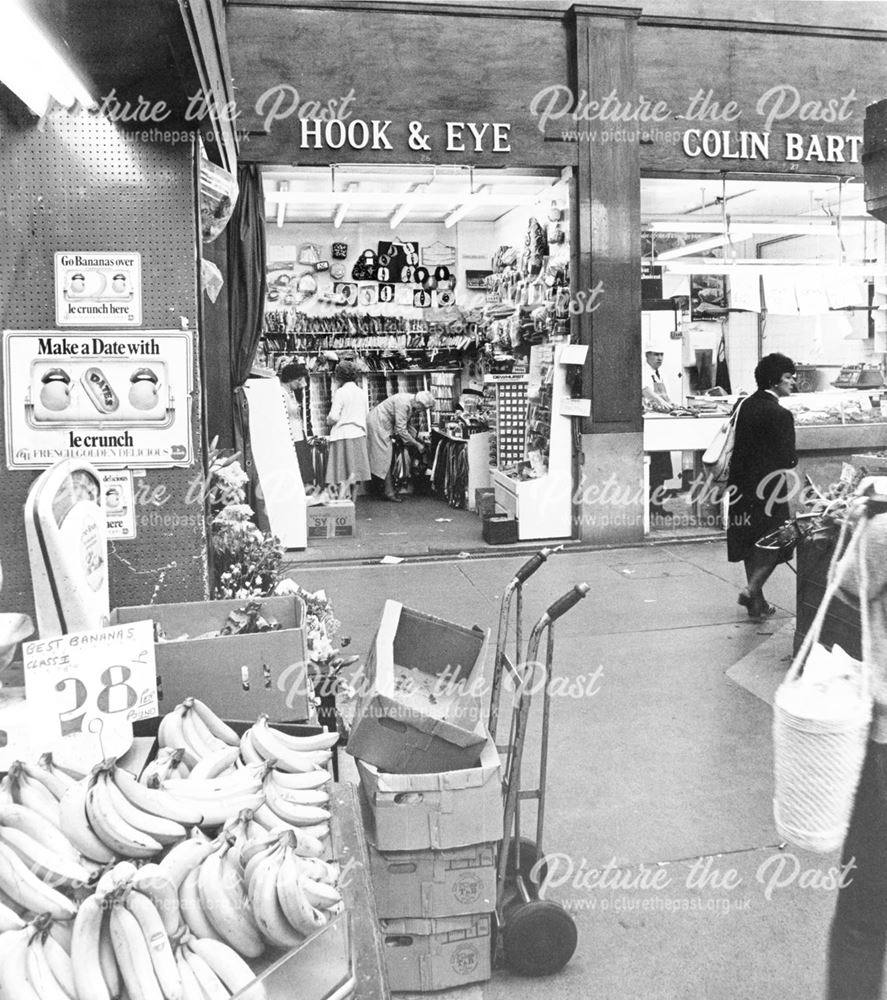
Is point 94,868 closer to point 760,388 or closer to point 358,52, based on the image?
point 760,388

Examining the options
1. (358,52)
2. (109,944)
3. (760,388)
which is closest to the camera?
(109,944)

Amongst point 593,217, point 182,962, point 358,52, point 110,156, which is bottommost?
point 182,962

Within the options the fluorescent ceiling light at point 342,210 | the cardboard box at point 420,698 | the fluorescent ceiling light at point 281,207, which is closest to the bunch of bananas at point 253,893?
the cardboard box at point 420,698

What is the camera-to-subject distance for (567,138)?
30.0ft

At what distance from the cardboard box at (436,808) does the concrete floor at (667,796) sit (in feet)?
1.66

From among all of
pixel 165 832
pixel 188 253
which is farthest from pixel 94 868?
pixel 188 253

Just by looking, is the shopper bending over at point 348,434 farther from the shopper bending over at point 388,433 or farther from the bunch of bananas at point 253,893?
the bunch of bananas at point 253,893

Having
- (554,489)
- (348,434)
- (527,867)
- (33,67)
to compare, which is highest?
(33,67)

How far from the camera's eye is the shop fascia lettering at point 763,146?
31.0 ft

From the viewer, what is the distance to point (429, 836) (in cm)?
279

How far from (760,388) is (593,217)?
306cm

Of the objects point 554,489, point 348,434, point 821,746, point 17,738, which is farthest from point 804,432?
point 17,738

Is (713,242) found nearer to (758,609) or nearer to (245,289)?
(245,289)

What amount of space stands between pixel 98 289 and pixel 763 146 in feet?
26.3
